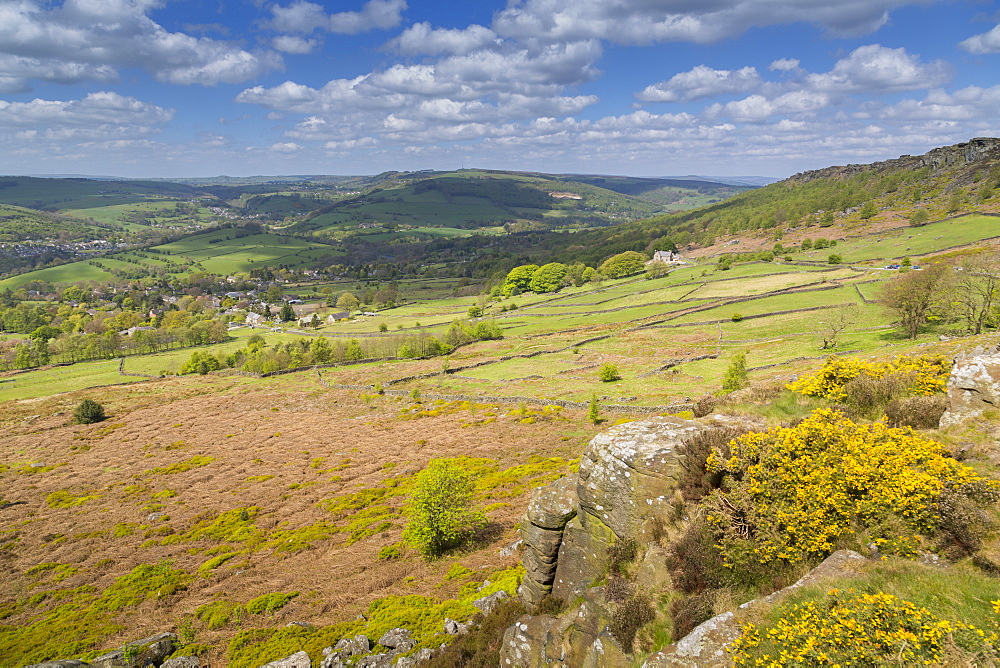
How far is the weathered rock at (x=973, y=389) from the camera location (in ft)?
45.7

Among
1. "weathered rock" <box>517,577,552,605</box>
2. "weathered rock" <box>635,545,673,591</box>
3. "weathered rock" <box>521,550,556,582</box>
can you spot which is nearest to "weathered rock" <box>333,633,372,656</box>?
"weathered rock" <box>517,577,552,605</box>

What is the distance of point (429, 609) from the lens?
831 inches

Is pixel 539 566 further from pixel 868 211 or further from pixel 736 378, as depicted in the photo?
pixel 868 211

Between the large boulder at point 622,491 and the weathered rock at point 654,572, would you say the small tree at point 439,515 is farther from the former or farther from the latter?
the weathered rock at point 654,572

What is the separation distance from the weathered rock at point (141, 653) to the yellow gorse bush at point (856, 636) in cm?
2455

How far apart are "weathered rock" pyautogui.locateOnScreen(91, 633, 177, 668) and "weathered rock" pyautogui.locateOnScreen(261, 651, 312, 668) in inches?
247

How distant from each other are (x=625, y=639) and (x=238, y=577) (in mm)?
26803

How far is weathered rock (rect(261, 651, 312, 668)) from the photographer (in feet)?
59.7

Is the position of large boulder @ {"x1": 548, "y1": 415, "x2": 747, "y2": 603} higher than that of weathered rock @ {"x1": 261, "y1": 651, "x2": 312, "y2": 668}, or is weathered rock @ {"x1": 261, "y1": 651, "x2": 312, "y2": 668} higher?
large boulder @ {"x1": 548, "y1": 415, "x2": 747, "y2": 603}

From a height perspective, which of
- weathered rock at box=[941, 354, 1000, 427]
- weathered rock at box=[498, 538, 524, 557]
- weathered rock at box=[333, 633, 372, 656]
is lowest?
weathered rock at box=[498, 538, 524, 557]

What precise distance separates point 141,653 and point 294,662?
26.4 ft

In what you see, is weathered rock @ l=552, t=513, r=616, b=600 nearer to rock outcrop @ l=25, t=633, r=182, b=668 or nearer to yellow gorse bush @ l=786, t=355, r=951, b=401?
yellow gorse bush @ l=786, t=355, r=951, b=401

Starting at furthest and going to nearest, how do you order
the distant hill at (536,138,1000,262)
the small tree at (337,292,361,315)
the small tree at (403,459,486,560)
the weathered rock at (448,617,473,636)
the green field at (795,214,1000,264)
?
the small tree at (337,292,361,315) → the distant hill at (536,138,1000,262) → the green field at (795,214,1000,264) → the small tree at (403,459,486,560) → the weathered rock at (448,617,473,636)

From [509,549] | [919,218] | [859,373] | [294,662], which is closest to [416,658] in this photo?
[294,662]
